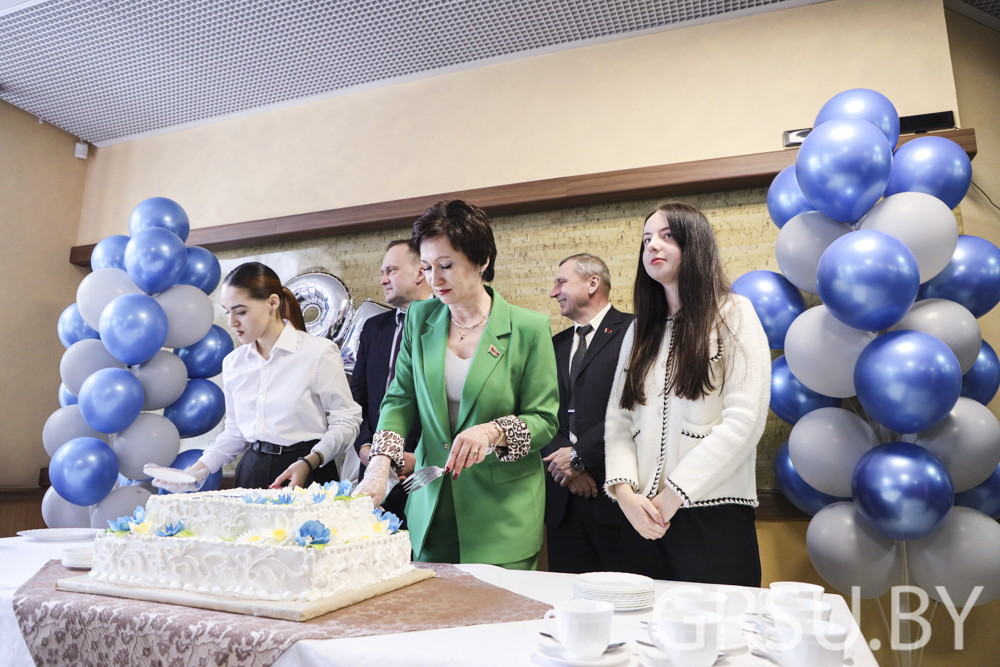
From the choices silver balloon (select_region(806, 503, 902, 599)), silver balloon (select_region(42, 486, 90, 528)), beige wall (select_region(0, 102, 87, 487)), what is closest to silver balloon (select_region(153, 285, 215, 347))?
silver balloon (select_region(42, 486, 90, 528))

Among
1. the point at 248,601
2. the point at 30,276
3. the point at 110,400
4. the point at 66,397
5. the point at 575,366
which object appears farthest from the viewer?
the point at 30,276

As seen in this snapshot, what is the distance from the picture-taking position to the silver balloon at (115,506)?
126 inches

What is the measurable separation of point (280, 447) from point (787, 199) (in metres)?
2.20

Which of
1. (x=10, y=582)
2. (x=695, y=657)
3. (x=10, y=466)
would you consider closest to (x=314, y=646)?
(x=695, y=657)

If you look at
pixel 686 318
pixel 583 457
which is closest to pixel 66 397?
pixel 583 457

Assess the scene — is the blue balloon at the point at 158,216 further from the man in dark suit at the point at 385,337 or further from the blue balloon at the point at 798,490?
the blue balloon at the point at 798,490

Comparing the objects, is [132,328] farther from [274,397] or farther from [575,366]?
[575,366]

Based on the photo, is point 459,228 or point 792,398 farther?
point 792,398

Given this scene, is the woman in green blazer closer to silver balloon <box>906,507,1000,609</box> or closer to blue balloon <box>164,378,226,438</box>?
silver balloon <box>906,507,1000,609</box>

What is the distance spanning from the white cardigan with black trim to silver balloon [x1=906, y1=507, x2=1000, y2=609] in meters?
1.06

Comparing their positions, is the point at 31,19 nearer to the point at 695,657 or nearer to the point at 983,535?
the point at 695,657

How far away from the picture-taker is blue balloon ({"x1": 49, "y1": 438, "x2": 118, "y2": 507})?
10.2 ft

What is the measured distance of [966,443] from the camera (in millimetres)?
2240

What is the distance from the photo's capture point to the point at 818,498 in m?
2.58
